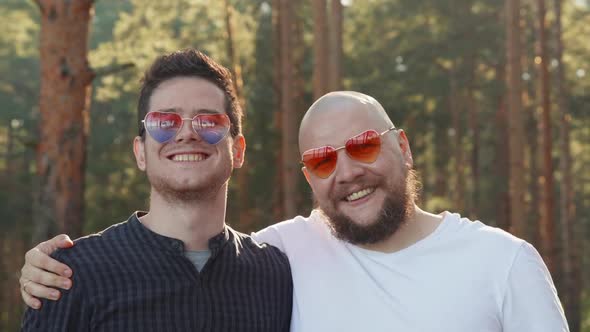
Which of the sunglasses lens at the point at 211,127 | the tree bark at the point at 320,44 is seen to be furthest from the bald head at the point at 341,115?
the tree bark at the point at 320,44

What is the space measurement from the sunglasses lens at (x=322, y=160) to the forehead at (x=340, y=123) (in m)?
0.05

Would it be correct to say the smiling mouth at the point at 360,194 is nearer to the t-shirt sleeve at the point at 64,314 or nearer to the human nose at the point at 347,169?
the human nose at the point at 347,169

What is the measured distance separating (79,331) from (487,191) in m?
26.2

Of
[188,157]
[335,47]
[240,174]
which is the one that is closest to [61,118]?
[188,157]

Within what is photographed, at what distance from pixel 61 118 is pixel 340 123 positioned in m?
4.84

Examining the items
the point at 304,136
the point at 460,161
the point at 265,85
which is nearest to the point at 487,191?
the point at 460,161

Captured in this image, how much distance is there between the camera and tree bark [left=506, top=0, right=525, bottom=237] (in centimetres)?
1427

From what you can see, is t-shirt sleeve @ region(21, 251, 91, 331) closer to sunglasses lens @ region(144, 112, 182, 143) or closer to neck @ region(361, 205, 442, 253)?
sunglasses lens @ region(144, 112, 182, 143)

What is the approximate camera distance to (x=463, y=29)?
2564cm

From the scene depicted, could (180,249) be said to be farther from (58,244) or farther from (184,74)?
(184,74)

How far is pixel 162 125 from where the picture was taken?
3.89 m

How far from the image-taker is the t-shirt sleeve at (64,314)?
342 centimetres

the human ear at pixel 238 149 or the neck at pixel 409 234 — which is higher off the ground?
the human ear at pixel 238 149

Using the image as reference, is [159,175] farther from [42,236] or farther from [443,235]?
[42,236]
